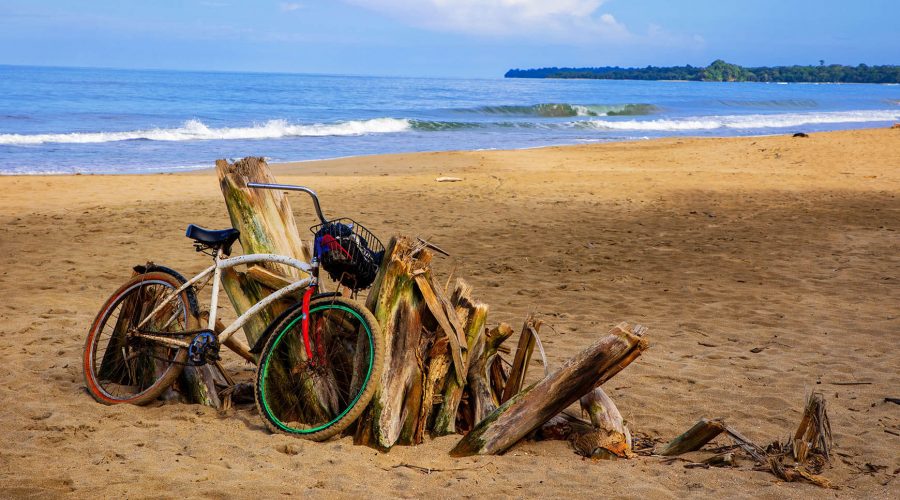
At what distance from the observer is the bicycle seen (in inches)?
180

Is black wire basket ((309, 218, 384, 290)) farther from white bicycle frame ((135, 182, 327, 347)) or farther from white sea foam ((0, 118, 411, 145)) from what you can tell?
white sea foam ((0, 118, 411, 145))

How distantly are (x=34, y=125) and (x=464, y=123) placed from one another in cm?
1944

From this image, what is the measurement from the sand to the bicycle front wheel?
186mm

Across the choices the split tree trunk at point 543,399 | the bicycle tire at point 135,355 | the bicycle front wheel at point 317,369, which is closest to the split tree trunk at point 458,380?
the split tree trunk at point 543,399

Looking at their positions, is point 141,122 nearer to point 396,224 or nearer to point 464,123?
point 464,123

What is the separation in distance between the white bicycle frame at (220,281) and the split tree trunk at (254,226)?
0.12 meters

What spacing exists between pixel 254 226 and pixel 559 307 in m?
3.62

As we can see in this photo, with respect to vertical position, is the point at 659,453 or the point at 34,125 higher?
the point at 34,125

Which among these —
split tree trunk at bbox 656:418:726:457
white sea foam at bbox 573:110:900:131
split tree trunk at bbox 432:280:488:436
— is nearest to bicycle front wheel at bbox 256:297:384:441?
split tree trunk at bbox 432:280:488:436

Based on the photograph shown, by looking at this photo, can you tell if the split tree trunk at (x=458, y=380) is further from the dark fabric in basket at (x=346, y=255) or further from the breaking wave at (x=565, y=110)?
the breaking wave at (x=565, y=110)

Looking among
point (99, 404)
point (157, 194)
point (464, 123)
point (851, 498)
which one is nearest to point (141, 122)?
point (464, 123)

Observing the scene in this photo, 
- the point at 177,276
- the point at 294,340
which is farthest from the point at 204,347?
the point at 177,276

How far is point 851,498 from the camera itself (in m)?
3.88

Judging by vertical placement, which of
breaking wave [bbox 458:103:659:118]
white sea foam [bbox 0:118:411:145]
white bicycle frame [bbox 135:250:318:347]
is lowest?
white bicycle frame [bbox 135:250:318:347]
